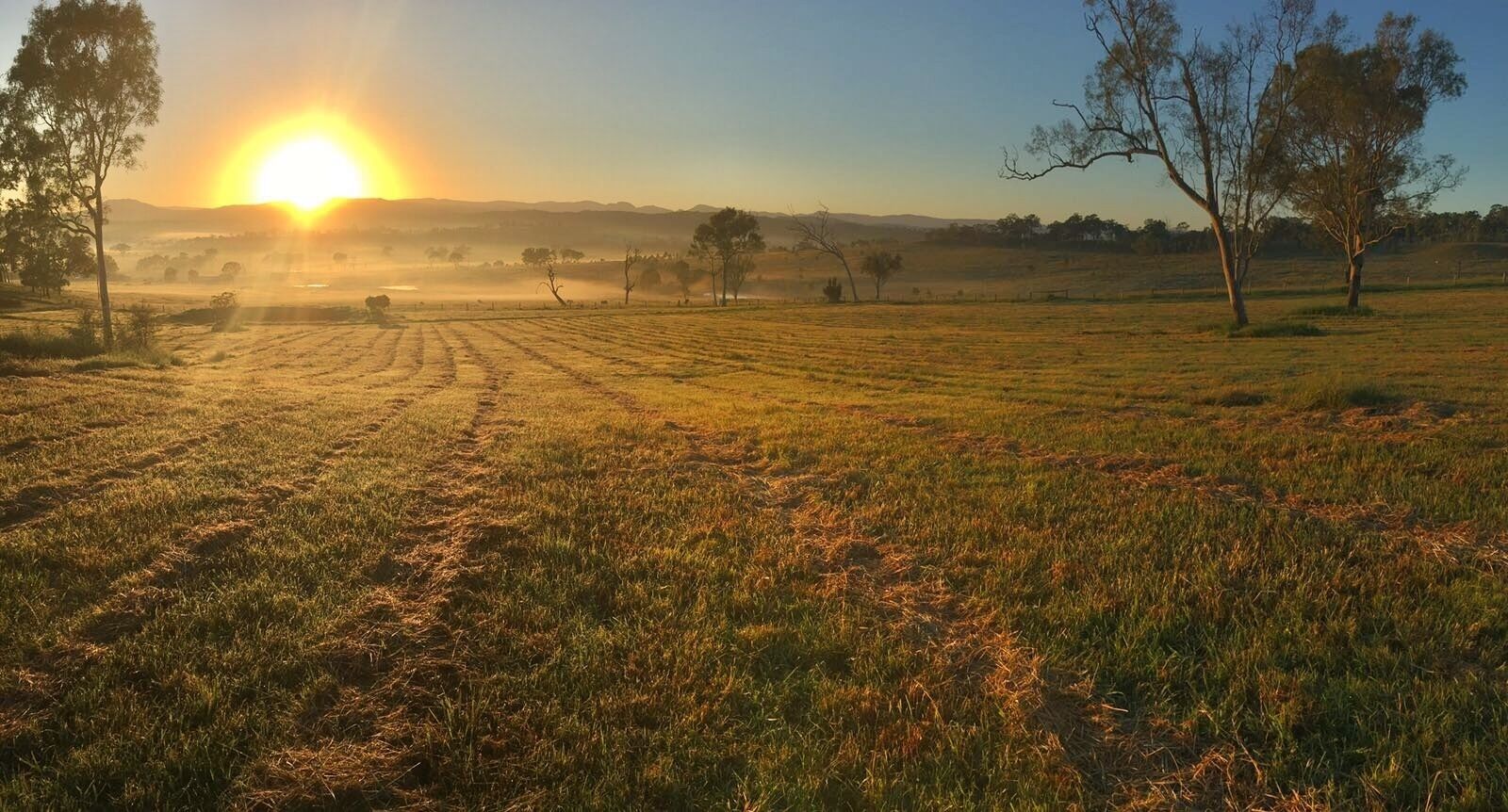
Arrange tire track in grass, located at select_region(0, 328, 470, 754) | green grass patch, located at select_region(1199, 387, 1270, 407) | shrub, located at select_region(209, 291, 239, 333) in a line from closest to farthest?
1. tire track in grass, located at select_region(0, 328, 470, 754)
2. green grass patch, located at select_region(1199, 387, 1270, 407)
3. shrub, located at select_region(209, 291, 239, 333)

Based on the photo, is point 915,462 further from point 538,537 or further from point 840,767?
point 840,767

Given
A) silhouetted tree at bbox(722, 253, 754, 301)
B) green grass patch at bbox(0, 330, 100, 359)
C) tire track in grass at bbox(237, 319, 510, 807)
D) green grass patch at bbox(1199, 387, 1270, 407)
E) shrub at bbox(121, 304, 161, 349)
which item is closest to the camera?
tire track in grass at bbox(237, 319, 510, 807)

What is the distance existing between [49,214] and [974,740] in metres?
38.5

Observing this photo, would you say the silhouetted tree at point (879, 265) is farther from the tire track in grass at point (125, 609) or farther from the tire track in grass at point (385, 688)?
the tire track in grass at point (385, 688)

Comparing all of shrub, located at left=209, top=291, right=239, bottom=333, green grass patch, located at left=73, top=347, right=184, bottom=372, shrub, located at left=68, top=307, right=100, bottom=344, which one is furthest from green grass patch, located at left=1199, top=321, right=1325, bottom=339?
shrub, located at left=209, top=291, right=239, bottom=333

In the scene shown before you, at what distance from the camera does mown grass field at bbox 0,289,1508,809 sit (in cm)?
334

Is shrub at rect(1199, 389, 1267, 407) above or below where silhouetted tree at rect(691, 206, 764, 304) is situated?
below

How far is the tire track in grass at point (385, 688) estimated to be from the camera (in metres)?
3.25

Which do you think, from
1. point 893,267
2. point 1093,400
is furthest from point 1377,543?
point 893,267

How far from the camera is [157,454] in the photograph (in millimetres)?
9336

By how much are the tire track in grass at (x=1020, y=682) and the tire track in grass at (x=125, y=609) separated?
476 centimetres

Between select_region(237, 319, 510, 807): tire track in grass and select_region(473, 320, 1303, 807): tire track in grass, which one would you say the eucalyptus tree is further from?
select_region(473, 320, 1303, 807): tire track in grass

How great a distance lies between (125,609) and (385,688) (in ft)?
8.04

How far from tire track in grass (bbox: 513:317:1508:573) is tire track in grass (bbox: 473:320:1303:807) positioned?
13.1ft
